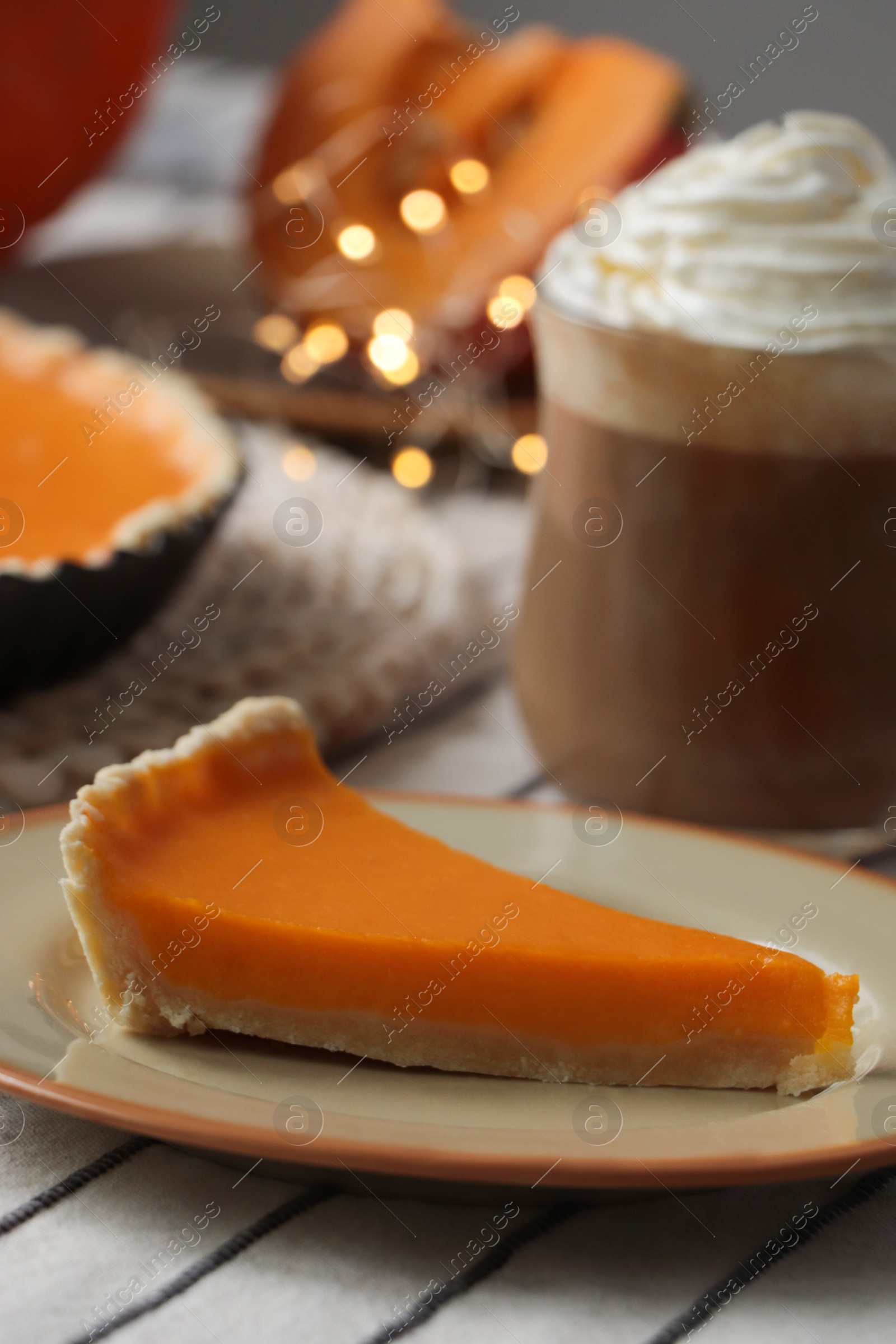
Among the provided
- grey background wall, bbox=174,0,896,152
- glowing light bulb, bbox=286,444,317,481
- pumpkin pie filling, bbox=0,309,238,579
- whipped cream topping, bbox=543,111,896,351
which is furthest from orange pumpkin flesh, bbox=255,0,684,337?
grey background wall, bbox=174,0,896,152

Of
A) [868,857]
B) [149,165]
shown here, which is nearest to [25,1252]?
[868,857]

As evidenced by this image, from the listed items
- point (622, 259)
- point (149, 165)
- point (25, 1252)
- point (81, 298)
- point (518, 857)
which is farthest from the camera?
point (149, 165)

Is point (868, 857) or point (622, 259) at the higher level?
point (622, 259)

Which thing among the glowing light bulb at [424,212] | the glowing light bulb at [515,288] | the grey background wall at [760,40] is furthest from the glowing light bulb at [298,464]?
the grey background wall at [760,40]

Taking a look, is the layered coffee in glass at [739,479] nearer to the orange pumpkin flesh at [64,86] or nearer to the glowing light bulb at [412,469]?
the glowing light bulb at [412,469]

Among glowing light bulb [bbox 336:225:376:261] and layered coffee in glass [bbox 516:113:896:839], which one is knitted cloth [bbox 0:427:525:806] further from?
glowing light bulb [bbox 336:225:376:261]

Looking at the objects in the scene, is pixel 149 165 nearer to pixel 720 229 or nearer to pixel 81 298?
pixel 81 298

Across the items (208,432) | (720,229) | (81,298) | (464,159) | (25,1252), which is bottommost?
(25,1252)

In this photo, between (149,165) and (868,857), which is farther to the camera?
(149,165)
